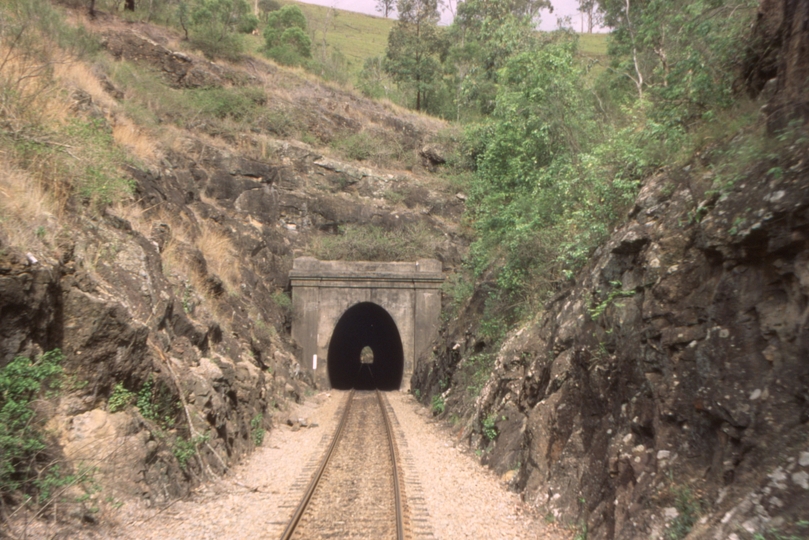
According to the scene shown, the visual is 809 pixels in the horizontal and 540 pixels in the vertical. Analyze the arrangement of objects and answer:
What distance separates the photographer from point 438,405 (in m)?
15.6

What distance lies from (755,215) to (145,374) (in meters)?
6.74

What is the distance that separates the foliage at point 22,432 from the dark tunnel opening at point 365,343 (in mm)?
19467

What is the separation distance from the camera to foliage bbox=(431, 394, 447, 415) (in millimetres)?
15181

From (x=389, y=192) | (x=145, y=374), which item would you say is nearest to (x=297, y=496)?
(x=145, y=374)

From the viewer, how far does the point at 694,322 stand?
5.47 meters

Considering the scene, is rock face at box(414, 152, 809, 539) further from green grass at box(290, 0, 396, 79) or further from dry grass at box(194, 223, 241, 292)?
green grass at box(290, 0, 396, 79)

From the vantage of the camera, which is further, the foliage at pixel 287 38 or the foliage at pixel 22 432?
the foliage at pixel 287 38

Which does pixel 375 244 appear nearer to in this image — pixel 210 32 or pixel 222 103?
pixel 222 103

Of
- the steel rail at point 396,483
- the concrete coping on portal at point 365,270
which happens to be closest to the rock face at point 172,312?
the concrete coping on portal at point 365,270

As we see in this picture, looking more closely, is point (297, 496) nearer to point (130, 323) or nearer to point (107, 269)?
point (130, 323)

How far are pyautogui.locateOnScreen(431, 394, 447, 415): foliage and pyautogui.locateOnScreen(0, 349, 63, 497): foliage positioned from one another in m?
10.5

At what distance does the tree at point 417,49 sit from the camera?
46.8 metres

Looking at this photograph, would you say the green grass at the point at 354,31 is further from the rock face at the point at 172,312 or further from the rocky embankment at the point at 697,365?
the rocky embankment at the point at 697,365

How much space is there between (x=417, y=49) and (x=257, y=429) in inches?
1635
